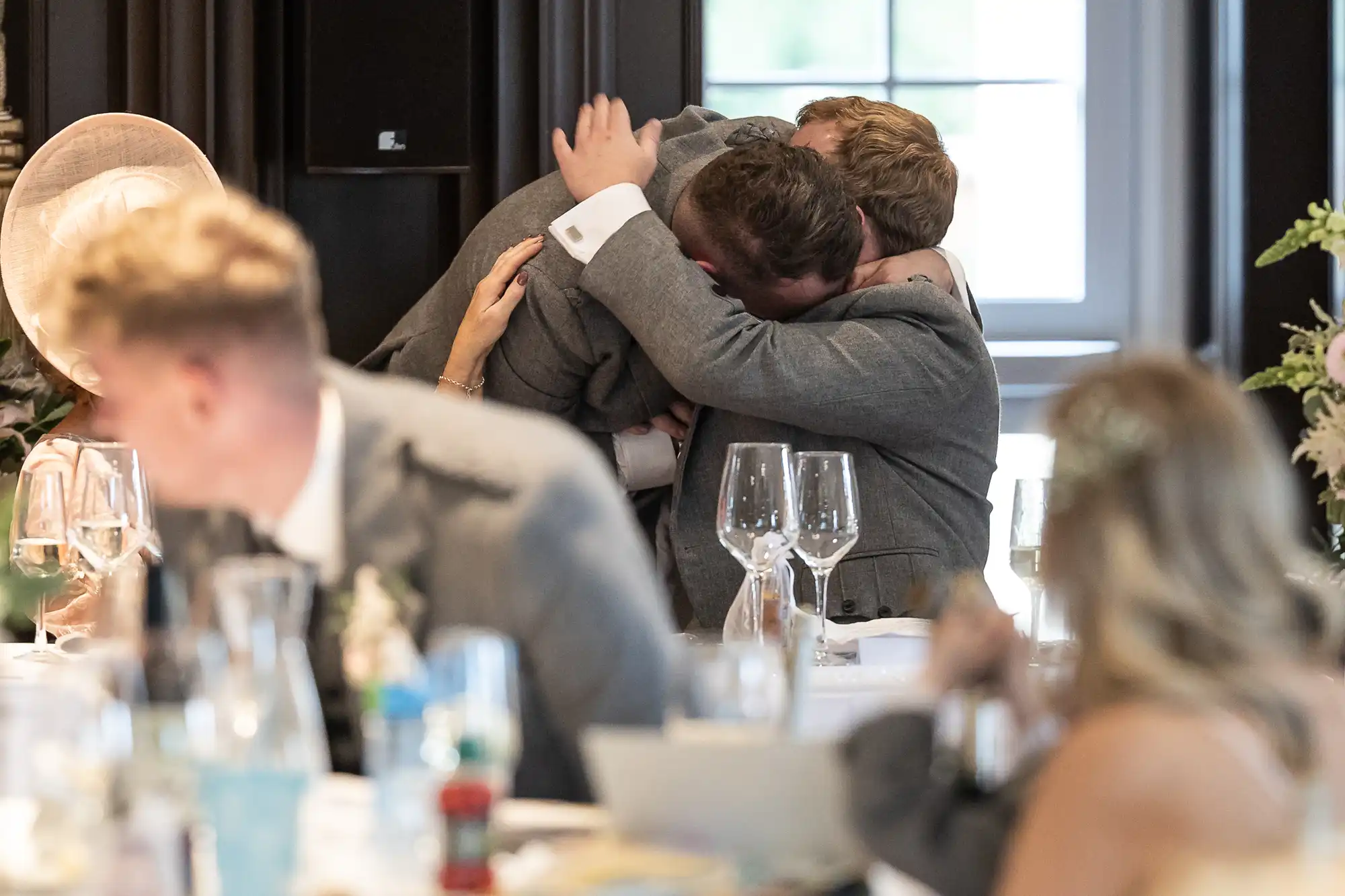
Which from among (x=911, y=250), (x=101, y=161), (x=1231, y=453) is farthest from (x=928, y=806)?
(x=101, y=161)

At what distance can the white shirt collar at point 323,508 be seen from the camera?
140 cm

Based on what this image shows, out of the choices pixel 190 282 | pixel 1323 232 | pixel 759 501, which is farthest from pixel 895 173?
pixel 190 282

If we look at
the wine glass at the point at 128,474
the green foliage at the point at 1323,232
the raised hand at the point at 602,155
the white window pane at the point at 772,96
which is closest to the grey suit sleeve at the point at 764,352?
the raised hand at the point at 602,155

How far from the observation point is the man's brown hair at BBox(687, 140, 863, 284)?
7.92 feet

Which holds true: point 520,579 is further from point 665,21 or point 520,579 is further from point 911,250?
point 665,21

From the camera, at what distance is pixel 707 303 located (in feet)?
7.93

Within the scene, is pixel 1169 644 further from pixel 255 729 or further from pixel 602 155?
pixel 602 155

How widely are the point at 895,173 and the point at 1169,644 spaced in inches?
68.9

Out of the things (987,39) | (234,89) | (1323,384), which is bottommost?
(1323,384)

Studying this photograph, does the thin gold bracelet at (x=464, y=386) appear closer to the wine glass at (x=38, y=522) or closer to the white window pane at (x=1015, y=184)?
the wine glass at (x=38, y=522)

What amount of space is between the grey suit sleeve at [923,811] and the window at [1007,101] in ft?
9.20

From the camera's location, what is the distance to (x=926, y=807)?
1.05m

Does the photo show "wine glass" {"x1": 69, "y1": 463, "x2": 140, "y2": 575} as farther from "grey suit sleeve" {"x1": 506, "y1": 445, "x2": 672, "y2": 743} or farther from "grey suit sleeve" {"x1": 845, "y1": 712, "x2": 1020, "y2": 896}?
"grey suit sleeve" {"x1": 845, "y1": 712, "x2": 1020, "y2": 896}

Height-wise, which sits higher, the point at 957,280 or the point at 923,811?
the point at 957,280
